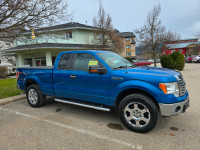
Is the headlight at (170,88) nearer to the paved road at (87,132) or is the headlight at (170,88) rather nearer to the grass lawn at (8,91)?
the paved road at (87,132)

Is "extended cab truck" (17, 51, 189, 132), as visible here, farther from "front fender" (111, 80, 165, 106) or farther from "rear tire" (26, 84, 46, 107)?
"rear tire" (26, 84, 46, 107)

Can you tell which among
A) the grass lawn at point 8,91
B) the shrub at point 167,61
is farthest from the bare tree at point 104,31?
the grass lawn at point 8,91

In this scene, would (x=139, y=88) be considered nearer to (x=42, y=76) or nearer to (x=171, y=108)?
(x=171, y=108)

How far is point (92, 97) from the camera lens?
12.4ft

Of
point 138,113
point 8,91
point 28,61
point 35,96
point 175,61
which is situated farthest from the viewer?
point 28,61

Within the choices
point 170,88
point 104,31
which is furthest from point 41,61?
point 170,88

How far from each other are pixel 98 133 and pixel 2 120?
2981 millimetres

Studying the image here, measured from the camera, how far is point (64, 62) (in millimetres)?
4406

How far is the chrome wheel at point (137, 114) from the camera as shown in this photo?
122 inches

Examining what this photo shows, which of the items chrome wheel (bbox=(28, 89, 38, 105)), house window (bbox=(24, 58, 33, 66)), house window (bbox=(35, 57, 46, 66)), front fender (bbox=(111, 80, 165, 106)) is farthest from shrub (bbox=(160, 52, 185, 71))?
house window (bbox=(24, 58, 33, 66))

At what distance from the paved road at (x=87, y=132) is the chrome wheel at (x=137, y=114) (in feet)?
0.82

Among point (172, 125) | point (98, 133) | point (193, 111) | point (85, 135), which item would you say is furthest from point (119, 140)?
point (193, 111)

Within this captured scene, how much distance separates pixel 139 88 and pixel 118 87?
492 mm

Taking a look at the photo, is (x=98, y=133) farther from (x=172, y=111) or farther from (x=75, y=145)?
(x=172, y=111)
